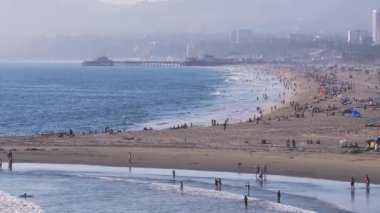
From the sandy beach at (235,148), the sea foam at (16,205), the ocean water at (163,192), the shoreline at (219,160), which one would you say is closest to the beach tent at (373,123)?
the sandy beach at (235,148)

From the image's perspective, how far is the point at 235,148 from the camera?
39.7 metres

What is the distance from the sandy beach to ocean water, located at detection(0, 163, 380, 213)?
1.84 meters

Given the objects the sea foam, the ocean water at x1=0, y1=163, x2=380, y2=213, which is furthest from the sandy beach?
the sea foam

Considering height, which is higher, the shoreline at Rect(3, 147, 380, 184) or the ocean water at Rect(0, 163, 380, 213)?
the shoreline at Rect(3, 147, 380, 184)

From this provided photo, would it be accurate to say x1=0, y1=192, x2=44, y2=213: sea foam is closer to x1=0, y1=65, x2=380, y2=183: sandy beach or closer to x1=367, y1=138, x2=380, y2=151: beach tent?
x1=0, y1=65, x2=380, y2=183: sandy beach

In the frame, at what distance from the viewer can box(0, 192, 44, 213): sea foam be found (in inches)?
1009

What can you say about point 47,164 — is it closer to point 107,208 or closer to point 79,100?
point 107,208

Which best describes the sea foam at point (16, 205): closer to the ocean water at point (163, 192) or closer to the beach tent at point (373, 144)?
the ocean water at point (163, 192)

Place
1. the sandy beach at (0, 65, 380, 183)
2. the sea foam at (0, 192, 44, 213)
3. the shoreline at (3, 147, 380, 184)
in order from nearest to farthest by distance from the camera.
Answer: the sea foam at (0, 192, 44, 213)
the shoreline at (3, 147, 380, 184)
the sandy beach at (0, 65, 380, 183)

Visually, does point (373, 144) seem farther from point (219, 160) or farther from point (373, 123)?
point (373, 123)

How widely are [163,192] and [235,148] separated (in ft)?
36.6

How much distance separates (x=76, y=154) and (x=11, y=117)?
3029 cm

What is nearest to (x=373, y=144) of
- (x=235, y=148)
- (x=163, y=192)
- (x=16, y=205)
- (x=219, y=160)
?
(x=235, y=148)

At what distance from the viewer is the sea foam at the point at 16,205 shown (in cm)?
2562
